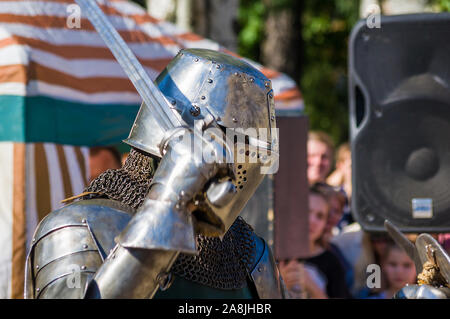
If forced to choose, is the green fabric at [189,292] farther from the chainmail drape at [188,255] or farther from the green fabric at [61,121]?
the green fabric at [61,121]

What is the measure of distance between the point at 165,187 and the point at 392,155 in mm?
2234

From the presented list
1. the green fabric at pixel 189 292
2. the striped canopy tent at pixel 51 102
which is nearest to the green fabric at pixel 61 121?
the striped canopy tent at pixel 51 102

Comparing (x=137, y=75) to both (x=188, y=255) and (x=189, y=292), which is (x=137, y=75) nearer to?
→ (x=188, y=255)

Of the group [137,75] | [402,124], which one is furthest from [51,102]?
[137,75]

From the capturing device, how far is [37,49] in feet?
13.8

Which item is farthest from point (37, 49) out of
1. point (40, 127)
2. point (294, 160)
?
point (294, 160)

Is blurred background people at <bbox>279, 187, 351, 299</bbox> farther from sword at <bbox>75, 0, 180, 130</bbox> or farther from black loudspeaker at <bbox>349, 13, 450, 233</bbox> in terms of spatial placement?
sword at <bbox>75, 0, 180, 130</bbox>

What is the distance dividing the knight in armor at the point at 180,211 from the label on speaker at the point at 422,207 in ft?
4.70

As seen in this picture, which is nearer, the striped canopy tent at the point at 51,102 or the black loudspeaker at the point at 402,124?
the black loudspeaker at the point at 402,124

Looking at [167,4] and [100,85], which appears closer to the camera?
[100,85]

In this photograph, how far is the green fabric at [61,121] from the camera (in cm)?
403

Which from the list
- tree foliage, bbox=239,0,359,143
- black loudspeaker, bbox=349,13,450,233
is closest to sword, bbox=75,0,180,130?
black loudspeaker, bbox=349,13,450,233

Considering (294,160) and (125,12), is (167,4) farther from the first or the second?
(294,160)

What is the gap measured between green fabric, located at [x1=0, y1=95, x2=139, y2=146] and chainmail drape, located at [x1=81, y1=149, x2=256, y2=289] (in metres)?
1.76
